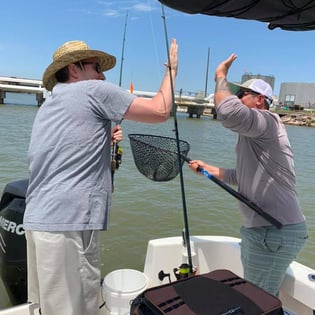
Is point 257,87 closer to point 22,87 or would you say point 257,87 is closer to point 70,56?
point 70,56

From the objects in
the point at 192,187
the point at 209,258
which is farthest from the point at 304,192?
the point at 209,258

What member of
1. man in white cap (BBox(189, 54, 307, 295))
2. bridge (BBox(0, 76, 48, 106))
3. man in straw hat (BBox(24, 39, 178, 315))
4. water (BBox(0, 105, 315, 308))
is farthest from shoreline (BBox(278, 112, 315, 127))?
man in straw hat (BBox(24, 39, 178, 315))

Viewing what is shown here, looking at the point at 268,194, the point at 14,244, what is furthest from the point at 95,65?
the point at 14,244

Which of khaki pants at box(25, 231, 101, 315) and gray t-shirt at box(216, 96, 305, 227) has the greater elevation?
gray t-shirt at box(216, 96, 305, 227)

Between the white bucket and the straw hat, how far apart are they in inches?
54.6

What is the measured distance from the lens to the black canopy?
1613 mm

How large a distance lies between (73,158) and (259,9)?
1120mm

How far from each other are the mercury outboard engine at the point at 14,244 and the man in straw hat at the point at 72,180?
0.81 m

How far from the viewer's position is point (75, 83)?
1782 mm

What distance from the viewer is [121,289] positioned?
252 cm

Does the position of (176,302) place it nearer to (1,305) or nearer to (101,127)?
(101,127)

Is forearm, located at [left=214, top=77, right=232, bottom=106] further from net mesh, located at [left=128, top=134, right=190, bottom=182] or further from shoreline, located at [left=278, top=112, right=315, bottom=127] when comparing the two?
shoreline, located at [left=278, top=112, right=315, bottom=127]

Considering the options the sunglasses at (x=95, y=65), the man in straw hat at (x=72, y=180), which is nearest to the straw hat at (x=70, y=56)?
the sunglasses at (x=95, y=65)

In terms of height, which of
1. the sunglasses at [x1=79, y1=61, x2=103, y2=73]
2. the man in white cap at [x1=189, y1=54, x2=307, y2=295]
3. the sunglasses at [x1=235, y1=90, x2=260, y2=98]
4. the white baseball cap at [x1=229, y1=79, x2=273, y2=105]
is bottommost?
the man in white cap at [x1=189, y1=54, x2=307, y2=295]
